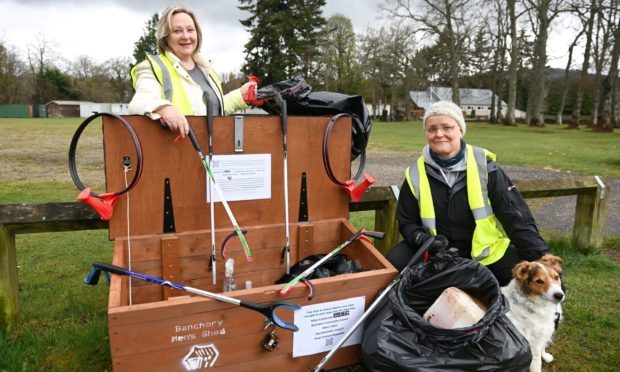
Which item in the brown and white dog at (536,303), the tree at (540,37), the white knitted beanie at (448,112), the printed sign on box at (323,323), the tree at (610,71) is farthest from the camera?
the tree at (540,37)

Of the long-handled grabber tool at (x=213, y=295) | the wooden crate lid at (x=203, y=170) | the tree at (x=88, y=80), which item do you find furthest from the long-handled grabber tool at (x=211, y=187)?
the tree at (x=88, y=80)

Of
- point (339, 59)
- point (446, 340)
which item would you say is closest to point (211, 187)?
point (446, 340)

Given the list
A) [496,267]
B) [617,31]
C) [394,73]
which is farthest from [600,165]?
[394,73]

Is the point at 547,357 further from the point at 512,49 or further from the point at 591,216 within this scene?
the point at 512,49

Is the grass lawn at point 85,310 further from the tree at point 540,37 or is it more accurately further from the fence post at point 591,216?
the tree at point 540,37

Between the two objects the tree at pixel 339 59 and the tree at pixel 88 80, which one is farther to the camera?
the tree at pixel 88 80

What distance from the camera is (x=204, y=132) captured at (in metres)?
2.80

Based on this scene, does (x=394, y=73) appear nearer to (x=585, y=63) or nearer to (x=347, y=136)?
(x=585, y=63)

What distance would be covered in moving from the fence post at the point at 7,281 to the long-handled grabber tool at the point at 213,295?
112 centimetres

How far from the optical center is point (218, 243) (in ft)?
9.85

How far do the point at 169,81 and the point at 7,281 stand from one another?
163 cm

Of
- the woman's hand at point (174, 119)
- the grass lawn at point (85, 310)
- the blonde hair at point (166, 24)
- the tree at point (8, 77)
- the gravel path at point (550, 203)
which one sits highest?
the tree at point (8, 77)

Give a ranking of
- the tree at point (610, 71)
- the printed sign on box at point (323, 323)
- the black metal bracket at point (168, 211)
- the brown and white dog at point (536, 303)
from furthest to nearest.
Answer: the tree at point (610, 71) < the black metal bracket at point (168, 211) < the brown and white dog at point (536, 303) < the printed sign on box at point (323, 323)

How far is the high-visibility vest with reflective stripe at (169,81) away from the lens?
9.25 ft
